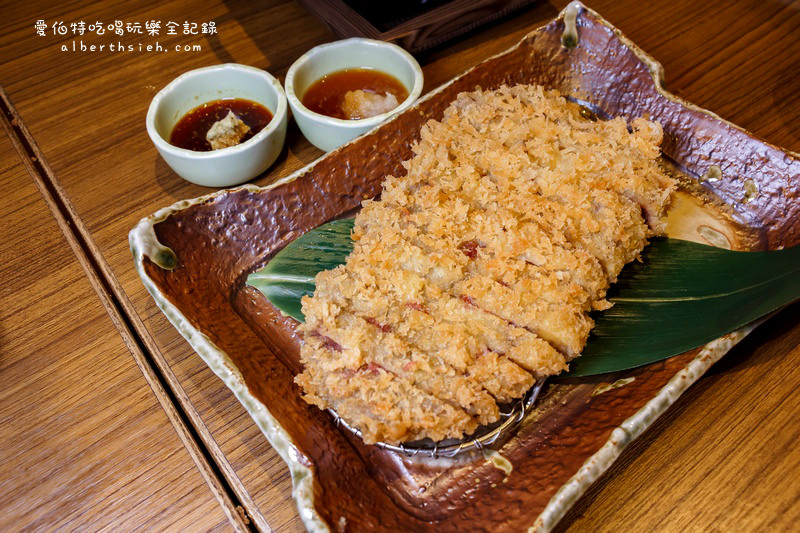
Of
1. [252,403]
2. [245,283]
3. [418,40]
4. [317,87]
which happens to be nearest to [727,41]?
[418,40]

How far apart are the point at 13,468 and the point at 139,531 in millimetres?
635

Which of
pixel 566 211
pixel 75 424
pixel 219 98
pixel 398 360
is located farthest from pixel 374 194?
pixel 75 424

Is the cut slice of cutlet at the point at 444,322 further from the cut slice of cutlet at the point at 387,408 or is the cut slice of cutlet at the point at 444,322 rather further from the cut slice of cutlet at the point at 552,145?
the cut slice of cutlet at the point at 552,145

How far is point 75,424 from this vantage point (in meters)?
2.33

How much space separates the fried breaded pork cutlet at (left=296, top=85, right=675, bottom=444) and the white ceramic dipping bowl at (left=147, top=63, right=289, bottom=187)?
88 cm

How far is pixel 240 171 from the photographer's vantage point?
117 inches

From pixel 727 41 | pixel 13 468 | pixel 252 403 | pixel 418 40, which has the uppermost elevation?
pixel 727 41

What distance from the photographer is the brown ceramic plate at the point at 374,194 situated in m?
1.87

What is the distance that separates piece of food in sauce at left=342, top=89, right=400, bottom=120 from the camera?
122 inches

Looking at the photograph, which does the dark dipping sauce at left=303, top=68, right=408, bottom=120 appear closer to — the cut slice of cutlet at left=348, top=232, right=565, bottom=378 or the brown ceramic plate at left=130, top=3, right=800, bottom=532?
the brown ceramic plate at left=130, top=3, right=800, bottom=532

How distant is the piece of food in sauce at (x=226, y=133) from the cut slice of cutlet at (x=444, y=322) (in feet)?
4.42

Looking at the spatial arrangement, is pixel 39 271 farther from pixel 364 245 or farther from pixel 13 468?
pixel 364 245

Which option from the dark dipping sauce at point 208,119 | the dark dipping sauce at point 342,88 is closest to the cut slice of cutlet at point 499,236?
the dark dipping sauce at point 342,88

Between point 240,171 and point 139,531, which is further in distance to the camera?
point 240,171
